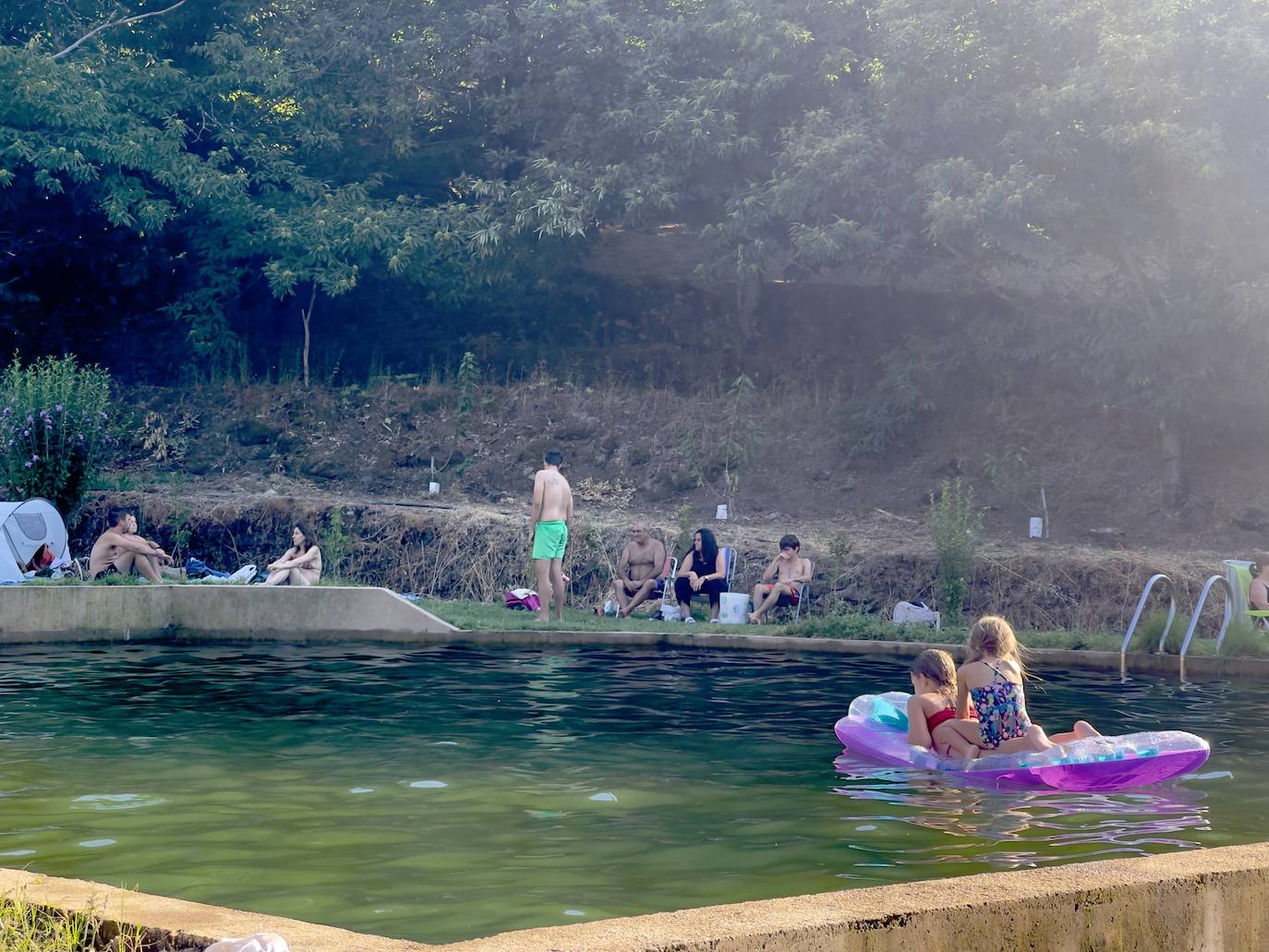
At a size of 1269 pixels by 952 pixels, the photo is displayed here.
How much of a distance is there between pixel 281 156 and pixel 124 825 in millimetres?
21720

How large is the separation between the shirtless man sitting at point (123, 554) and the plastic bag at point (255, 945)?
1451 centimetres

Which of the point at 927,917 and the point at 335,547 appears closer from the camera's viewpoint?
the point at 927,917

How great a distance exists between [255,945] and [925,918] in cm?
158

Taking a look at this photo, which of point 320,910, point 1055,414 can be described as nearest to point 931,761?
point 320,910

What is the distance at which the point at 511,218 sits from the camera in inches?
974

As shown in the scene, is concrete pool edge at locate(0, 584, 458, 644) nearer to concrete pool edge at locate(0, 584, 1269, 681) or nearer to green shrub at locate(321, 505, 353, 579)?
concrete pool edge at locate(0, 584, 1269, 681)

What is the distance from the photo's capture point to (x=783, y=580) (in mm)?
16344

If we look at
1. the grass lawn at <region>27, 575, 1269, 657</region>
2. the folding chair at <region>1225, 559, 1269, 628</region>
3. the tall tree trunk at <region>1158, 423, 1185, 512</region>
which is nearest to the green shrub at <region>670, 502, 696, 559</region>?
the grass lawn at <region>27, 575, 1269, 657</region>

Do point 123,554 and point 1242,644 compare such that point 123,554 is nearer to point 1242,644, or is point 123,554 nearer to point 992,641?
point 992,641

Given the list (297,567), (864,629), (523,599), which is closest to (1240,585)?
(864,629)

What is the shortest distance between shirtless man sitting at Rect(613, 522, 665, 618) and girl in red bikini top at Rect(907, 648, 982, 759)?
26.1 ft

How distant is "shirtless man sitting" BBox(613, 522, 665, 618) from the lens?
55.3 feet

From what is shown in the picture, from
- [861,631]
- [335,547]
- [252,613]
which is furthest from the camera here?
[335,547]

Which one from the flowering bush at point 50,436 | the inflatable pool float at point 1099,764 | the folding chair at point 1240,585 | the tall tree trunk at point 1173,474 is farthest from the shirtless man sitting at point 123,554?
the tall tree trunk at point 1173,474
